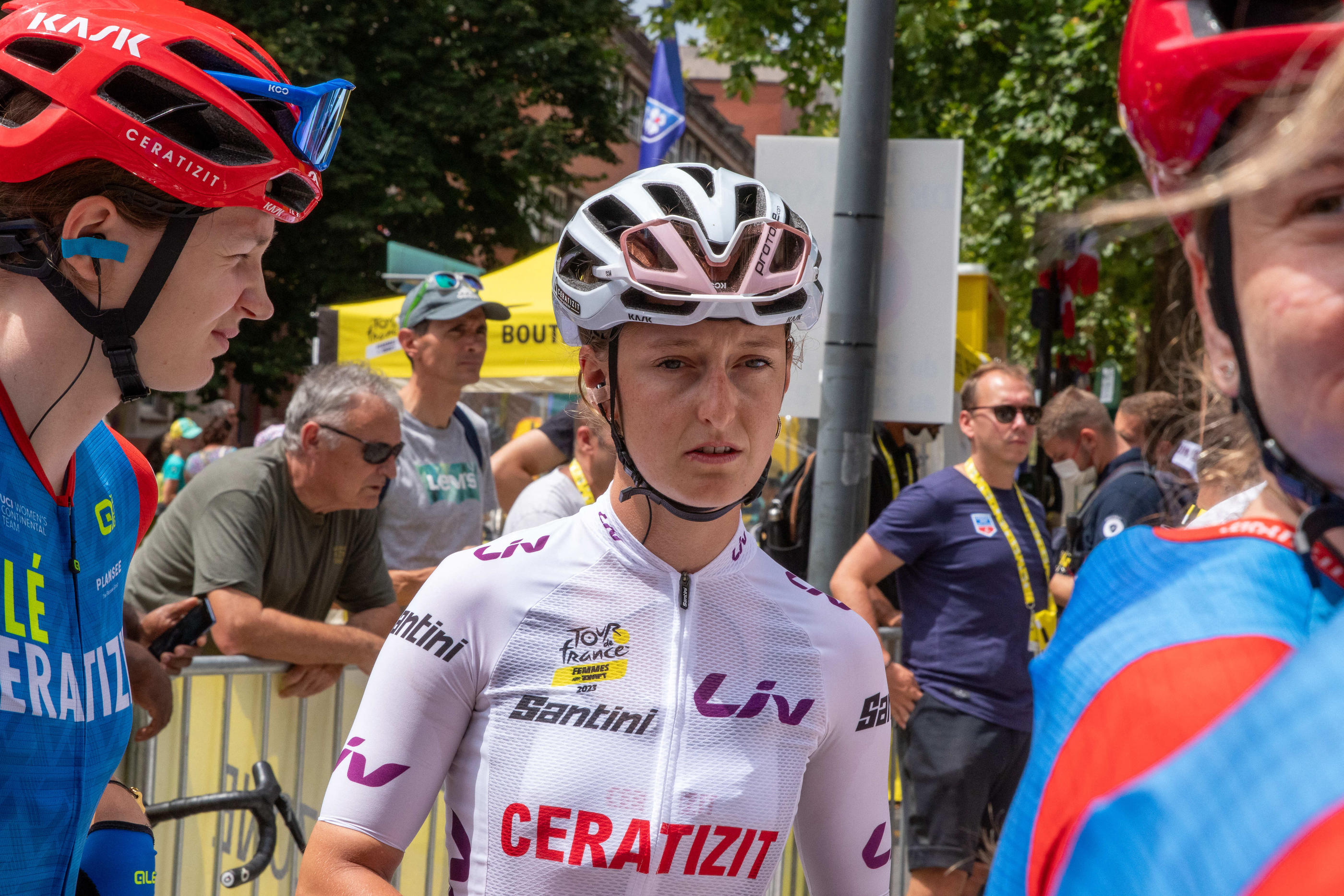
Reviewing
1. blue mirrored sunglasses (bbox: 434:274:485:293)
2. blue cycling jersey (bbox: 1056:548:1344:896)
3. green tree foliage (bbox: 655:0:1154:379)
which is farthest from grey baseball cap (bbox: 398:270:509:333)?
green tree foliage (bbox: 655:0:1154:379)

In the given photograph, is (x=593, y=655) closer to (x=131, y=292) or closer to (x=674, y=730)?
(x=674, y=730)

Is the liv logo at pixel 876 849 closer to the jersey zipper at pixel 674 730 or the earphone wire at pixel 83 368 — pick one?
the jersey zipper at pixel 674 730

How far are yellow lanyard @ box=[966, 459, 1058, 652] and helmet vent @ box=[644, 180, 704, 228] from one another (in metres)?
3.65

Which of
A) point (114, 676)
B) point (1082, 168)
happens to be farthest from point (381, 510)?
point (1082, 168)

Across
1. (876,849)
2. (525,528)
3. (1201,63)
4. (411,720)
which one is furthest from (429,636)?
(525,528)

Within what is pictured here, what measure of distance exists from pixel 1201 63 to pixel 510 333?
10407 millimetres

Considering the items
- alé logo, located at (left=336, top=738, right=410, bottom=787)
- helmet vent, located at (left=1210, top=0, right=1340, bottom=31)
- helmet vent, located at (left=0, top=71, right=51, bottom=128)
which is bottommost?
alé logo, located at (left=336, top=738, right=410, bottom=787)

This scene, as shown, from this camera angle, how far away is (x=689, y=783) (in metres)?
2.00

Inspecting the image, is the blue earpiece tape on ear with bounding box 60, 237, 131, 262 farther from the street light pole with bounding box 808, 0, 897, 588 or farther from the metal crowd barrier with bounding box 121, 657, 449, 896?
the street light pole with bounding box 808, 0, 897, 588

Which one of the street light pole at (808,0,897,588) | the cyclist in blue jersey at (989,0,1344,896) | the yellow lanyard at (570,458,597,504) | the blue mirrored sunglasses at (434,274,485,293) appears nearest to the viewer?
the cyclist in blue jersey at (989,0,1344,896)

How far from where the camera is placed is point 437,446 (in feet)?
19.0

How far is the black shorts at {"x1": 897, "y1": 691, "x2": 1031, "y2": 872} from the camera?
17.1 ft

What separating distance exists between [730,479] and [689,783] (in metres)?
0.54

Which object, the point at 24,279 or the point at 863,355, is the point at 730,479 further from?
the point at 863,355
